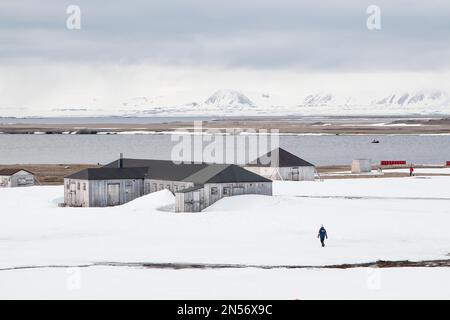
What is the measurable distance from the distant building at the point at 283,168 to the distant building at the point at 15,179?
20935 mm

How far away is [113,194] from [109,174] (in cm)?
153

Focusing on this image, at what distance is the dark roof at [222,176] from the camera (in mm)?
59731

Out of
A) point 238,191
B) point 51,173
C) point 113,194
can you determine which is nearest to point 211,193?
point 238,191

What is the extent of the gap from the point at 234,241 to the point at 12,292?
633 inches

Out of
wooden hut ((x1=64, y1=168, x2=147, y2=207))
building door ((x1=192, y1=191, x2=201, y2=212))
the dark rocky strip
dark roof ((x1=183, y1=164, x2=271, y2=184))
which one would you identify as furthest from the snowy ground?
wooden hut ((x1=64, y1=168, x2=147, y2=207))

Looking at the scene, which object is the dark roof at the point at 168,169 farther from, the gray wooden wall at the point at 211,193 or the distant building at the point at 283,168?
the distant building at the point at 283,168

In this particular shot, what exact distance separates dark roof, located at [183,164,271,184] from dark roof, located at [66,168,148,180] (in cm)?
538

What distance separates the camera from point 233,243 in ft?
146

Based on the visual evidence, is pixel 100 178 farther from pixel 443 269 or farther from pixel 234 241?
pixel 443 269

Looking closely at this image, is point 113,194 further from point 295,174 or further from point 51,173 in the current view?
point 51,173

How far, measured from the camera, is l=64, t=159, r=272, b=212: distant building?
58.9 m

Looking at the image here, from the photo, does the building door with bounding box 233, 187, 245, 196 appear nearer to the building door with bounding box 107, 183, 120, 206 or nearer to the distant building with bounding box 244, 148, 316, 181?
the building door with bounding box 107, 183, 120, 206
